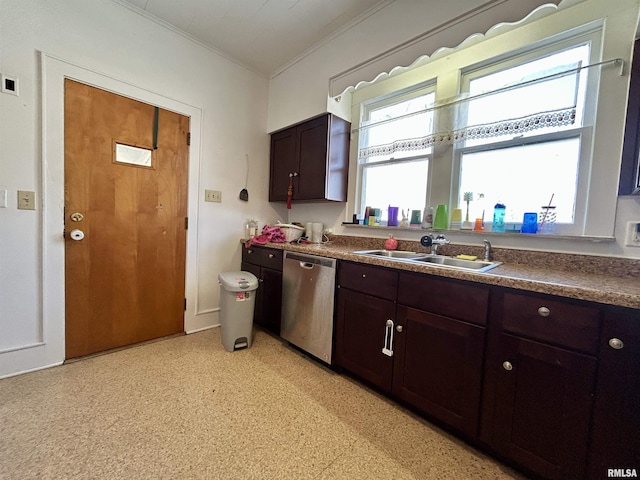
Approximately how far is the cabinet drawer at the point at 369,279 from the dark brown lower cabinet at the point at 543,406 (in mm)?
580

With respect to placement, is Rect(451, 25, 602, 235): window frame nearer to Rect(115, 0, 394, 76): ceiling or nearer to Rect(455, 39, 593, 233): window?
Rect(455, 39, 593, 233): window

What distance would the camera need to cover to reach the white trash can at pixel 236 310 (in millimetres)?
2121

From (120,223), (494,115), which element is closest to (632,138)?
(494,115)

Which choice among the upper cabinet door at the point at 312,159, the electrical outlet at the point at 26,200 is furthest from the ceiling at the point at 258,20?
the electrical outlet at the point at 26,200

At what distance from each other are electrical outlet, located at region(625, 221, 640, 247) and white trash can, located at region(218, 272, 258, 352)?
2325 mm

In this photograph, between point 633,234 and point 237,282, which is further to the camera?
point 237,282

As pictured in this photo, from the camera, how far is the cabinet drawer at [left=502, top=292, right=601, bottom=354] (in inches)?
38.1

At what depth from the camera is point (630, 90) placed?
4.27 feet

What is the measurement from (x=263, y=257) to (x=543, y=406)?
2.11 meters

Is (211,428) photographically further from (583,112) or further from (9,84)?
(583,112)

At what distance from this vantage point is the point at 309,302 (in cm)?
203

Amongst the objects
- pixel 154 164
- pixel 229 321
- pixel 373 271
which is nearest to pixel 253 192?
pixel 154 164

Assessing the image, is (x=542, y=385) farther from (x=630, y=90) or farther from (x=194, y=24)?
(x=194, y=24)

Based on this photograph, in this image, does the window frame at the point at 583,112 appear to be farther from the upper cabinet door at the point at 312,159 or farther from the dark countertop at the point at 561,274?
the upper cabinet door at the point at 312,159
